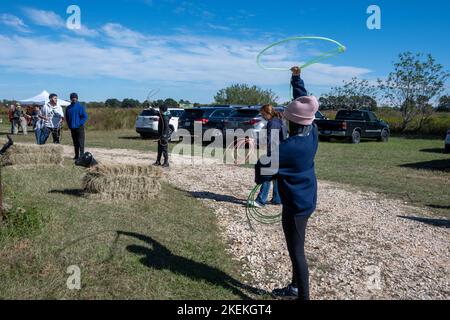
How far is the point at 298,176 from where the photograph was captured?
13.0 feet

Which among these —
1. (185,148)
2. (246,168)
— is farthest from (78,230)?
(185,148)

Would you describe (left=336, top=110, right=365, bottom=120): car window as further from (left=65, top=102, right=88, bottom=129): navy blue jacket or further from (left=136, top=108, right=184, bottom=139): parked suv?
(left=65, top=102, right=88, bottom=129): navy blue jacket

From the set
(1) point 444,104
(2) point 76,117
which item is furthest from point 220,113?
(1) point 444,104

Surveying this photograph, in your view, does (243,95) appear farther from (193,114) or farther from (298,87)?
(298,87)

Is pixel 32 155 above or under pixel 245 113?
under

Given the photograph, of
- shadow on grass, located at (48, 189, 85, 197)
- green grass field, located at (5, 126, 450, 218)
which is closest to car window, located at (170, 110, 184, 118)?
green grass field, located at (5, 126, 450, 218)

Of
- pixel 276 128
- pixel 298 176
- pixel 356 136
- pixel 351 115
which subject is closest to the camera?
pixel 298 176

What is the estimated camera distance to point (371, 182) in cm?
1159

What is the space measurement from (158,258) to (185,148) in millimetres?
13696

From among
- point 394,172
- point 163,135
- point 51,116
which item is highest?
point 51,116

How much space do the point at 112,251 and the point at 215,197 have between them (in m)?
4.09

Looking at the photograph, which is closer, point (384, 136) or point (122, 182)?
point (122, 182)

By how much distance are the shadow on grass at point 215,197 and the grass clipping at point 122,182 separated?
1.20 m
